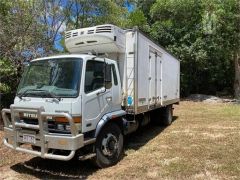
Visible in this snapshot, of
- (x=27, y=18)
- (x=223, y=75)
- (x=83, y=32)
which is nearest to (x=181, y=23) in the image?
(x=223, y=75)

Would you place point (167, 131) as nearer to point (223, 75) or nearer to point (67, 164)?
point (67, 164)

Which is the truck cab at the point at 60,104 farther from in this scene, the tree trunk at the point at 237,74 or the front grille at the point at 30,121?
the tree trunk at the point at 237,74

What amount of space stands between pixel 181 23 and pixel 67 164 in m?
21.4

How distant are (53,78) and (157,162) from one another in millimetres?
3002

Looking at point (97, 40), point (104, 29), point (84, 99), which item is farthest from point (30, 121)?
point (104, 29)

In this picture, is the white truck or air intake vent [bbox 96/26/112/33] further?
air intake vent [bbox 96/26/112/33]

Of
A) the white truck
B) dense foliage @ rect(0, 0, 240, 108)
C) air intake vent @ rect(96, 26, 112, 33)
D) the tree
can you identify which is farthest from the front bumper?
the tree

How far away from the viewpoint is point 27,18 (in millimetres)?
13398

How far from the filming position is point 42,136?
264 inches

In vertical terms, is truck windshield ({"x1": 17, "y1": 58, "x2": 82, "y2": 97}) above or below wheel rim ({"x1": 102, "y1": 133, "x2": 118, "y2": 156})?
above

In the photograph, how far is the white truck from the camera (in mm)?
6723

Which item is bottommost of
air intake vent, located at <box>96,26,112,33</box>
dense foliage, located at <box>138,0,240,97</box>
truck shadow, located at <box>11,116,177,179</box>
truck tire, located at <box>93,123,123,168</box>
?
truck shadow, located at <box>11,116,177,179</box>

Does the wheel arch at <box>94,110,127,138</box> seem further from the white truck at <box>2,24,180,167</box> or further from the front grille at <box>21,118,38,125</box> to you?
the front grille at <box>21,118,38,125</box>

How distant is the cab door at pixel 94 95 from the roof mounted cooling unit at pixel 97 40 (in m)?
0.68
